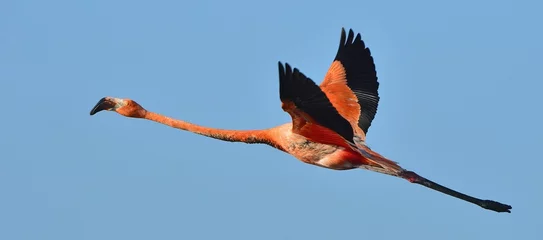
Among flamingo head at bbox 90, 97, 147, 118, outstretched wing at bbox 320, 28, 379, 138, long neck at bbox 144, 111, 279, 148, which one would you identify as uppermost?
outstretched wing at bbox 320, 28, 379, 138

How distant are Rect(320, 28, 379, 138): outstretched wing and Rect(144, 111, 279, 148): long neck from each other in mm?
1586

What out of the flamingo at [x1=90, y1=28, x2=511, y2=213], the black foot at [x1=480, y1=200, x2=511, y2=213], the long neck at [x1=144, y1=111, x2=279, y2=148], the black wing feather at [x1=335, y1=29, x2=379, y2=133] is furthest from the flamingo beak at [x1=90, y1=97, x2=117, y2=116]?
the black foot at [x1=480, y1=200, x2=511, y2=213]

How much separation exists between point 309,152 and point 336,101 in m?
1.85

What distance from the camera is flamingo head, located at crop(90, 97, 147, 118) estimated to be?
16844 mm

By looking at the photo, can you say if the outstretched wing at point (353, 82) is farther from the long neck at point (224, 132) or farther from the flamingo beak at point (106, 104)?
the flamingo beak at point (106, 104)

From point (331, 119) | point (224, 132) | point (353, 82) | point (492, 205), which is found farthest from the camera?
point (353, 82)

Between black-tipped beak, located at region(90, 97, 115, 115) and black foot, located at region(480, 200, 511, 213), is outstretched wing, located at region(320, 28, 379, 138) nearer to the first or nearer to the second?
black foot, located at region(480, 200, 511, 213)

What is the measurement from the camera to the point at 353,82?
1744cm

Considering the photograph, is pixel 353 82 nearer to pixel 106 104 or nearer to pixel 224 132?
pixel 224 132

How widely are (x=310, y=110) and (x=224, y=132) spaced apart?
2.56 metres

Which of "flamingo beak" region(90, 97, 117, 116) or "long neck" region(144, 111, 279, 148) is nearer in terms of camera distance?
"long neck" region(144, 111, 279, 148)

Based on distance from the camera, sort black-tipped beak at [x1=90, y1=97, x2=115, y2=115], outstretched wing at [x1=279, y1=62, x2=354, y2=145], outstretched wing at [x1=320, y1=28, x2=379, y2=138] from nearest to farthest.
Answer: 1. outstretched wing at [x1=279, y1=62, x2=354, y2=145]
2. black-tipped beak at [x1=90, y1=97, x2=115, y2=115]
3. outstretched wing at [x1=320, y1=28, x2=379, y2=138]

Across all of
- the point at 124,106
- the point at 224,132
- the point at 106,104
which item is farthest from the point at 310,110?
the point at 106,104

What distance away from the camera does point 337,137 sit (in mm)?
15148
